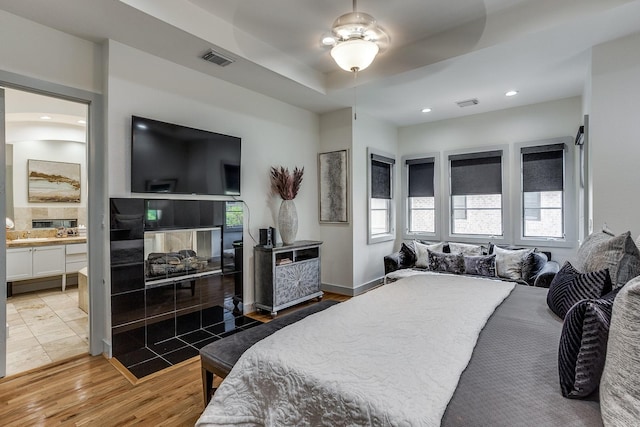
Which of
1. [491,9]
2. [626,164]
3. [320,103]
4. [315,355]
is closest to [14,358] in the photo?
[315,355]

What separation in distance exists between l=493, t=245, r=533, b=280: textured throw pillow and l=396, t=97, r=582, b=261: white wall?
29.2 inches

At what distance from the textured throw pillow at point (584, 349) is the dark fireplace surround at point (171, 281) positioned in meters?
2.69

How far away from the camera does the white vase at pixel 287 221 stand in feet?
13.6

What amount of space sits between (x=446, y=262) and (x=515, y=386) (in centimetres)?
336

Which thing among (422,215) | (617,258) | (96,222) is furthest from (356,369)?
(422,215)

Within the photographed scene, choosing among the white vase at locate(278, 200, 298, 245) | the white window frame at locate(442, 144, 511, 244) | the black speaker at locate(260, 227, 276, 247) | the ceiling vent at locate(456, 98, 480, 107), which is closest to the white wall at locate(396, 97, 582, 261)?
the white window frame at locate(442, 144, 511, 244)

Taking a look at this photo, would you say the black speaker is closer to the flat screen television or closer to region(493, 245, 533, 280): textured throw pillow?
the flat screen television

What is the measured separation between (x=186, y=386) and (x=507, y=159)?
483 cm

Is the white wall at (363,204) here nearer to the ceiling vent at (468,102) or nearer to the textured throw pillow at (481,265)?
the ceiling vent at (468,102)

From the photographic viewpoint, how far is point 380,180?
17.5 feet

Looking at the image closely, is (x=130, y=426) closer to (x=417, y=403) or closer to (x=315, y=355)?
(x=315, y=355)

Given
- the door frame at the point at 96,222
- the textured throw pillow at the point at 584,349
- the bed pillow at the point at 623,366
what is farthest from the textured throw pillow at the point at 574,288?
the door frame at the point at 96,222

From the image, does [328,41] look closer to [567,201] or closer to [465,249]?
[465,249]

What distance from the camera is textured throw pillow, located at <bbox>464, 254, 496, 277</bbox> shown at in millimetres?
4094
